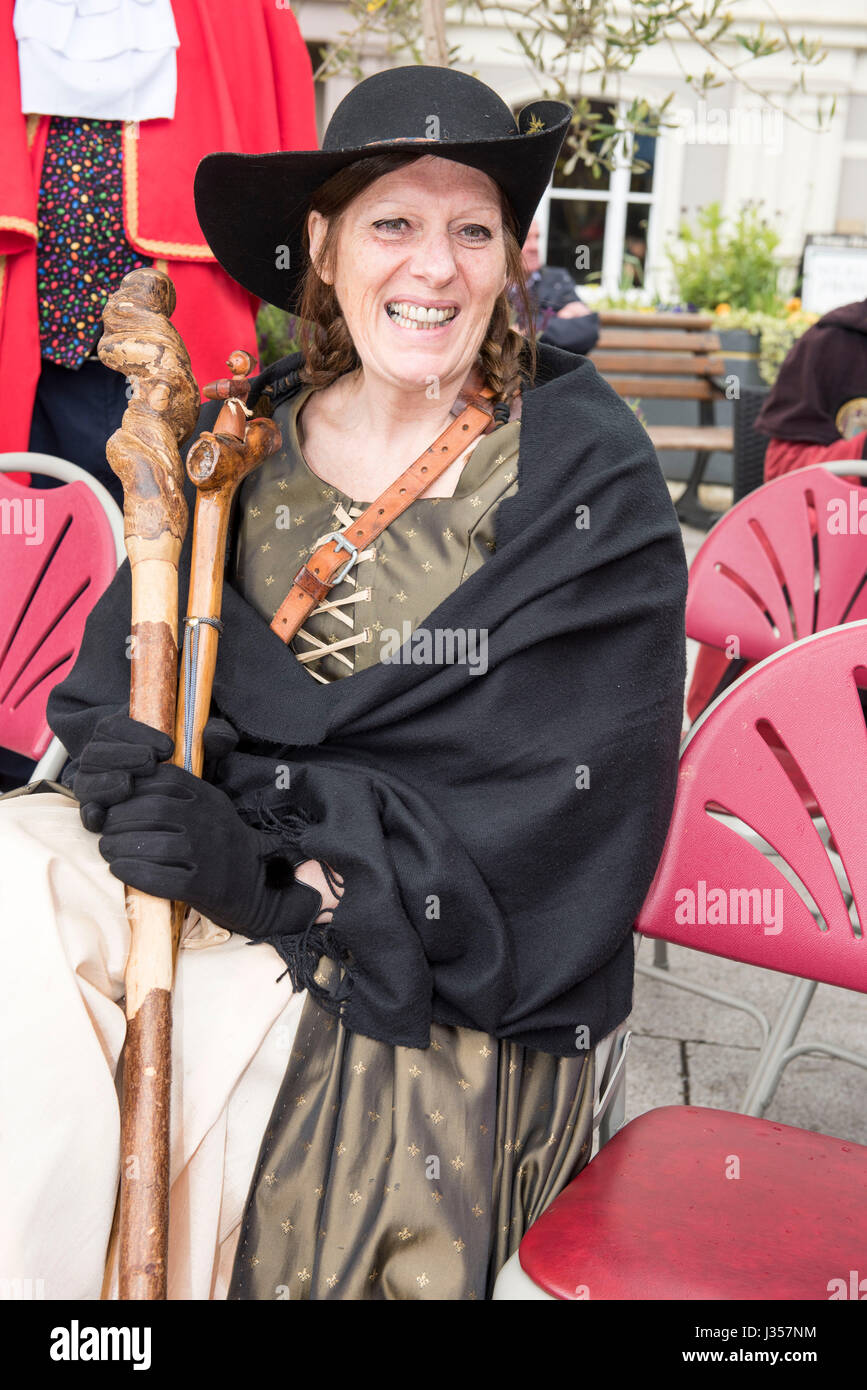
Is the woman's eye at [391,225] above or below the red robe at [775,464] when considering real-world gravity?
above

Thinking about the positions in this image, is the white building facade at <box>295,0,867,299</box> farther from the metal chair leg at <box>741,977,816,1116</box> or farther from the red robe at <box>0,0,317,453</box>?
the metal chair leg at <box>741,977,816,1116</box>

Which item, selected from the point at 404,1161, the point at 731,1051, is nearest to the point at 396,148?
the point at 404,1161

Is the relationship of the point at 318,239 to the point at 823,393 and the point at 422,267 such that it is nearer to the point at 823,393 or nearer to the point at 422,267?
the point at 422,267

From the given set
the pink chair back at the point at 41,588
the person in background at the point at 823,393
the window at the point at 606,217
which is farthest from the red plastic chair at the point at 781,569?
the window at the point at 606,217

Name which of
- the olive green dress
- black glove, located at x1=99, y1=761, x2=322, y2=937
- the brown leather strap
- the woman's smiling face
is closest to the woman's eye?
the woman's smiling face

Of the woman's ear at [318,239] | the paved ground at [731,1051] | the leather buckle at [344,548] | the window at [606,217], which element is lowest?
the paved ground at [731,1051]

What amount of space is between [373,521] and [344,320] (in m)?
0.38

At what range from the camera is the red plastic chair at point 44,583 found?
2125 mm

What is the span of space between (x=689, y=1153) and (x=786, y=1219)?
0.15 m

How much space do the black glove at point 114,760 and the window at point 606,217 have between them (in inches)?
535

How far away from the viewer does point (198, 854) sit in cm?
143

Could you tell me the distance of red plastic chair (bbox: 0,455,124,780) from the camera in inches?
83.7

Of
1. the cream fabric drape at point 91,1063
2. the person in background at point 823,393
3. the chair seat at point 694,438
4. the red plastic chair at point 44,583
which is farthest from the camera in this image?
the chair seat at point 694,438

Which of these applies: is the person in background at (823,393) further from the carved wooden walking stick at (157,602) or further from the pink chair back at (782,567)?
the carved wooden walking stick at (157,602)
